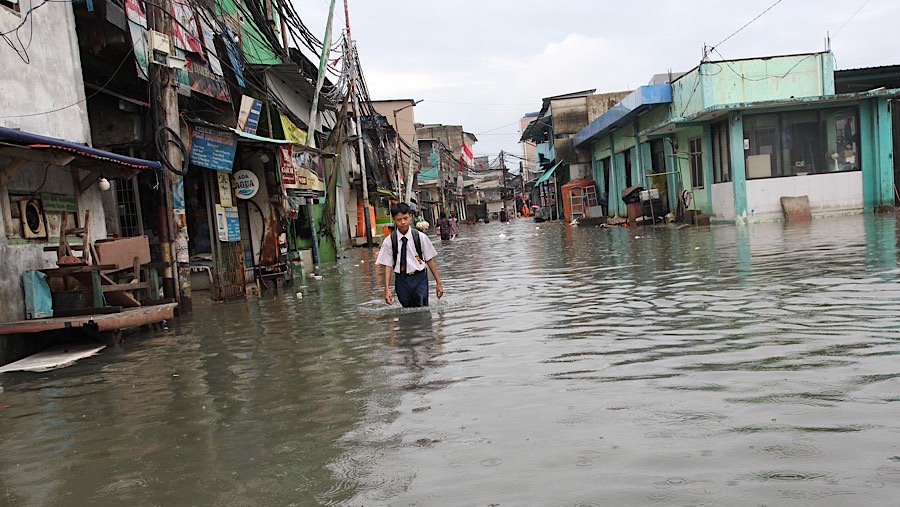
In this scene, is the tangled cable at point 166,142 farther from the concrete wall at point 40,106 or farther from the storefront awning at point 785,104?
the storefront awning at point 785,104

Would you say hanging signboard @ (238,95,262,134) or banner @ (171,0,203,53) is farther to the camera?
hanging signboard @ (238,95,262,134)

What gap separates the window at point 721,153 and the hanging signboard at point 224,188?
1648 centimetres

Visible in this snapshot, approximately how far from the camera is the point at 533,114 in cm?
8538

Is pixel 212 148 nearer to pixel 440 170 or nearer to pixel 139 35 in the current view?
pixel 139 35

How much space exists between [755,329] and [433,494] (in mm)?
4179

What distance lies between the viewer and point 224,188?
14.5m

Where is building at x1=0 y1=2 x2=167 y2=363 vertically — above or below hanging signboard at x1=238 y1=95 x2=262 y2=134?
below

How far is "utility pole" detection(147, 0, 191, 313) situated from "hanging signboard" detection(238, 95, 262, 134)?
4446mm

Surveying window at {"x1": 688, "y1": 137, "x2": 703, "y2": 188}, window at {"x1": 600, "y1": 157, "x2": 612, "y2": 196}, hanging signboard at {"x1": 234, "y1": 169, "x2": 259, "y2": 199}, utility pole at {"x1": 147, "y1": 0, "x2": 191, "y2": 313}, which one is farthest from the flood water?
window at {"x1": 600, "y1": 157, "x2": 612, "y2": 196}

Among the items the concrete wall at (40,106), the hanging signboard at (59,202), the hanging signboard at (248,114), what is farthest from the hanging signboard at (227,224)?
the hanging signboard at (59,202)

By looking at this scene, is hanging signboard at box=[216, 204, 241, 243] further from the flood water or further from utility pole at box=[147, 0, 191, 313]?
the flood water

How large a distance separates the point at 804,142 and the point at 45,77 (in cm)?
2223

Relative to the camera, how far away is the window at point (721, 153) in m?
23.7

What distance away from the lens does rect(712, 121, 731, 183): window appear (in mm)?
23719
